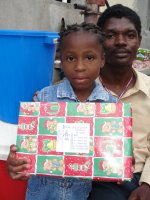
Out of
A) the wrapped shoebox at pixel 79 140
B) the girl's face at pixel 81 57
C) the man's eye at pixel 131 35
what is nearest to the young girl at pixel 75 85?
the girl's face at pixel 81 57

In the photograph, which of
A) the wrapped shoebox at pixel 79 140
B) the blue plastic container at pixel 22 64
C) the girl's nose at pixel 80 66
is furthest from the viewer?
the blue plastic container at pixel 22 64

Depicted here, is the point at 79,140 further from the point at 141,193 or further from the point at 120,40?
the point at 120,40

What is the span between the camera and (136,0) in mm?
5734

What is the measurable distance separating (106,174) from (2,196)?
2.06 ft

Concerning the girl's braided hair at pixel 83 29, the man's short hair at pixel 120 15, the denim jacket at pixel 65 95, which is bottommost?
the denim jacket at pixel 65 95

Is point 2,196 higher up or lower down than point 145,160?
lower down

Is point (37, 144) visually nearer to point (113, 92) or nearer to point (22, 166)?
point (22, 166)

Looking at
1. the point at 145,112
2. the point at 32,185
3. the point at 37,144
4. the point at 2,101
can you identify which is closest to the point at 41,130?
the point at 37,144

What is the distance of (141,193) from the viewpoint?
5.05 ft

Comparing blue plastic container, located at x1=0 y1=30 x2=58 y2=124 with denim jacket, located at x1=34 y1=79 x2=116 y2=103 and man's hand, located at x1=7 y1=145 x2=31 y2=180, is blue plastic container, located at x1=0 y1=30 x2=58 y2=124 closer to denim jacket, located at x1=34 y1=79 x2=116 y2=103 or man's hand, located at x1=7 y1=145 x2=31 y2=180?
denim jacket, located at x1=34 y1=79 x2=116 y2=103

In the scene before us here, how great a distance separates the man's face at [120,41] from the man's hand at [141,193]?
1.87 feet

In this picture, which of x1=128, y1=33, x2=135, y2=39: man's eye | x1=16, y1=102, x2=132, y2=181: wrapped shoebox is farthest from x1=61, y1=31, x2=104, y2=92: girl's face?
x1=128, y1=33, x2=135, y2=39: man's eye

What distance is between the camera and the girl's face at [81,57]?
1.46 meters

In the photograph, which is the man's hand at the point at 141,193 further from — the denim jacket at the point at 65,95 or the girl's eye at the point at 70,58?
the girl's eye at the point at 70,58
